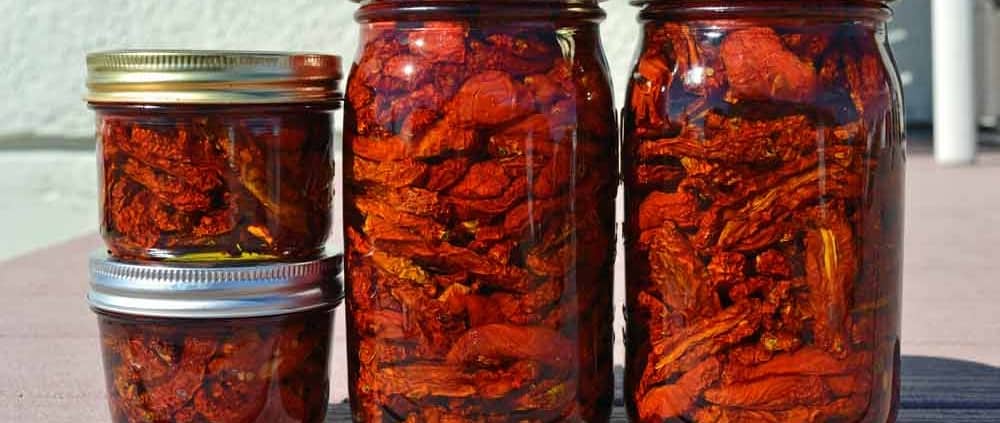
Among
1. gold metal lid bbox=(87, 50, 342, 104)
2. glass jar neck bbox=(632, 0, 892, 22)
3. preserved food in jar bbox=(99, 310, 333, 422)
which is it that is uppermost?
glass jar neck bbox=(632, 0, 892, 22)

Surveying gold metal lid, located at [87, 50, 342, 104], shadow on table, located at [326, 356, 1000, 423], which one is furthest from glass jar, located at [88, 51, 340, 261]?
shadow on table, located at [326, 356, 1000, 423]

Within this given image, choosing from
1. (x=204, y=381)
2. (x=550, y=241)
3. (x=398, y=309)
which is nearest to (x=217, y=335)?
(x=204, y=381)

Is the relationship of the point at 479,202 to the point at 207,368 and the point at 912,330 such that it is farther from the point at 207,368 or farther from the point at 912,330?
the point at 912,330

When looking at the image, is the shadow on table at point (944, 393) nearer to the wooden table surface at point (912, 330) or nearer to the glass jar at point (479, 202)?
the wooden table surface at point (912, 330)

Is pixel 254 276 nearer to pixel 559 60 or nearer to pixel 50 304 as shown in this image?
pixel 559 60

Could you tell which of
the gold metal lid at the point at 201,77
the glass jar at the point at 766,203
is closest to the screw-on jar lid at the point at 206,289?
the gold metal lid at the point at 201,77

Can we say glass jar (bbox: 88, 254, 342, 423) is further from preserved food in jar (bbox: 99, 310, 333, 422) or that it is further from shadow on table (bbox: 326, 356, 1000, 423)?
shadow on table (bbox: 326, 356, 1000, 423)
